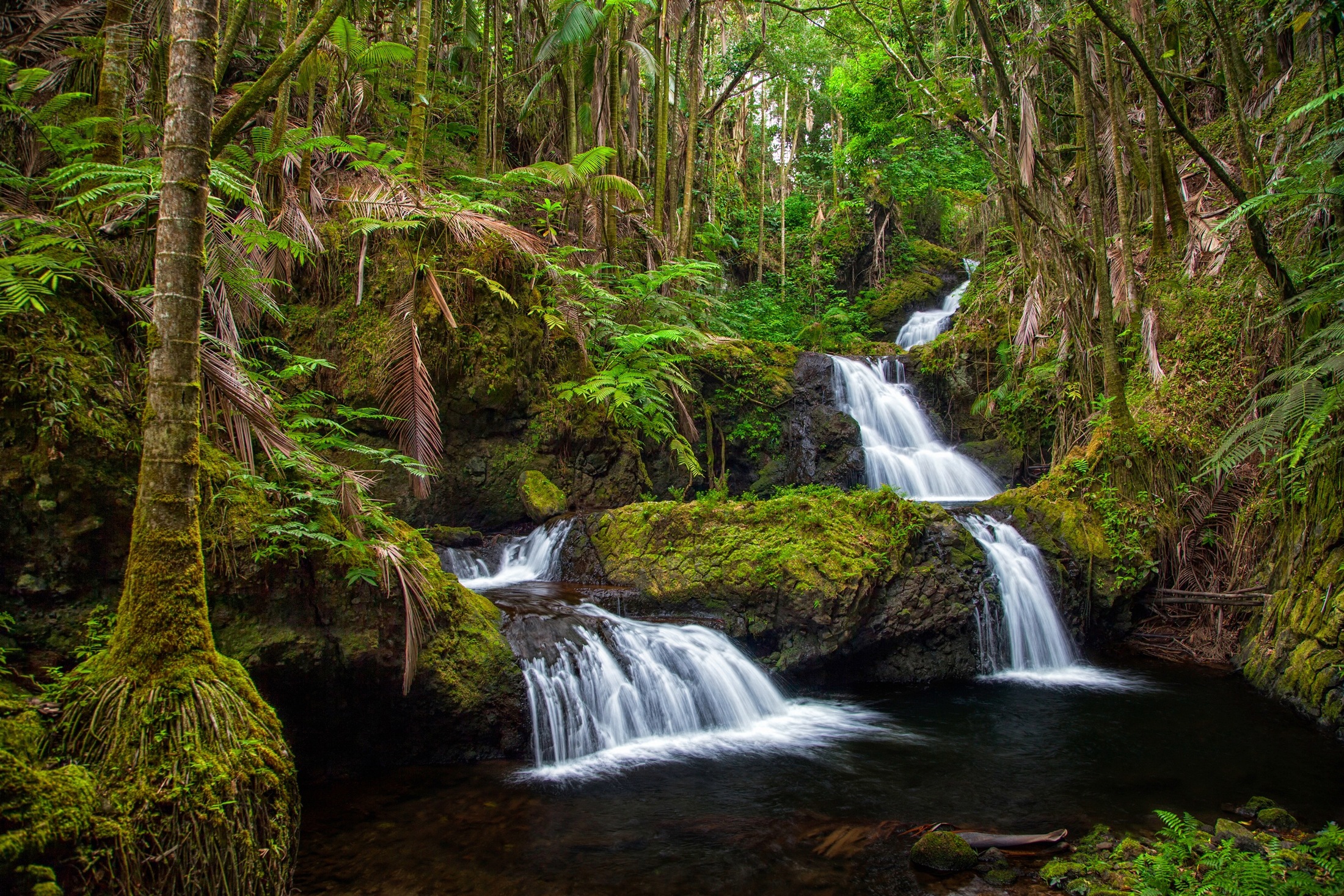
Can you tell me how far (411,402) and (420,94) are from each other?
3670 mm

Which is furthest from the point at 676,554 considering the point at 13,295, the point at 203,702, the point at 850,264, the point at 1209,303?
the point at 850,264

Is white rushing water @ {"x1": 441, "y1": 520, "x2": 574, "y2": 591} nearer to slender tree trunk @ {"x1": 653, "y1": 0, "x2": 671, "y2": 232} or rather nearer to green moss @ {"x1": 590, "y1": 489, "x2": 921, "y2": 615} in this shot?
green moss @ {"x1": 590, "y1": 489, "x2": 921, "y2": 615}

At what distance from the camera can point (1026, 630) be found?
8.49 meters

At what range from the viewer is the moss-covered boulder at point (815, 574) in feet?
24.7

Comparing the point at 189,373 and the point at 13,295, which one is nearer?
the point at 189,373

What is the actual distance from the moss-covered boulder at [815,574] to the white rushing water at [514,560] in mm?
283

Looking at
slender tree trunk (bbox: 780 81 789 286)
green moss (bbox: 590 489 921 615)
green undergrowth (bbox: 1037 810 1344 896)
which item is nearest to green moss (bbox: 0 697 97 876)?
green undergrowth (bbox: 1037 810 1344 896)

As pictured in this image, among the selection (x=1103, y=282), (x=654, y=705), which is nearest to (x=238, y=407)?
(x=654, y=705)

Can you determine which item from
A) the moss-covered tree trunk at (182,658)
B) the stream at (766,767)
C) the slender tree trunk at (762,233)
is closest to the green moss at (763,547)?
the stream at (766,767)

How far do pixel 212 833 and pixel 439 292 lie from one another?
6731 mm

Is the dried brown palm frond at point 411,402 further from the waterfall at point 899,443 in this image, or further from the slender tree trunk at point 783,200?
the slender tree trunk at point 783,200

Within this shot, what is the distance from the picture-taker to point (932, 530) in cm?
852

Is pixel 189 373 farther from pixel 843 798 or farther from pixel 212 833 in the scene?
pixel 843 798

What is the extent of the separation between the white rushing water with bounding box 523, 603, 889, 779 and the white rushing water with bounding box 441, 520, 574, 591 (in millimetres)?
1594
